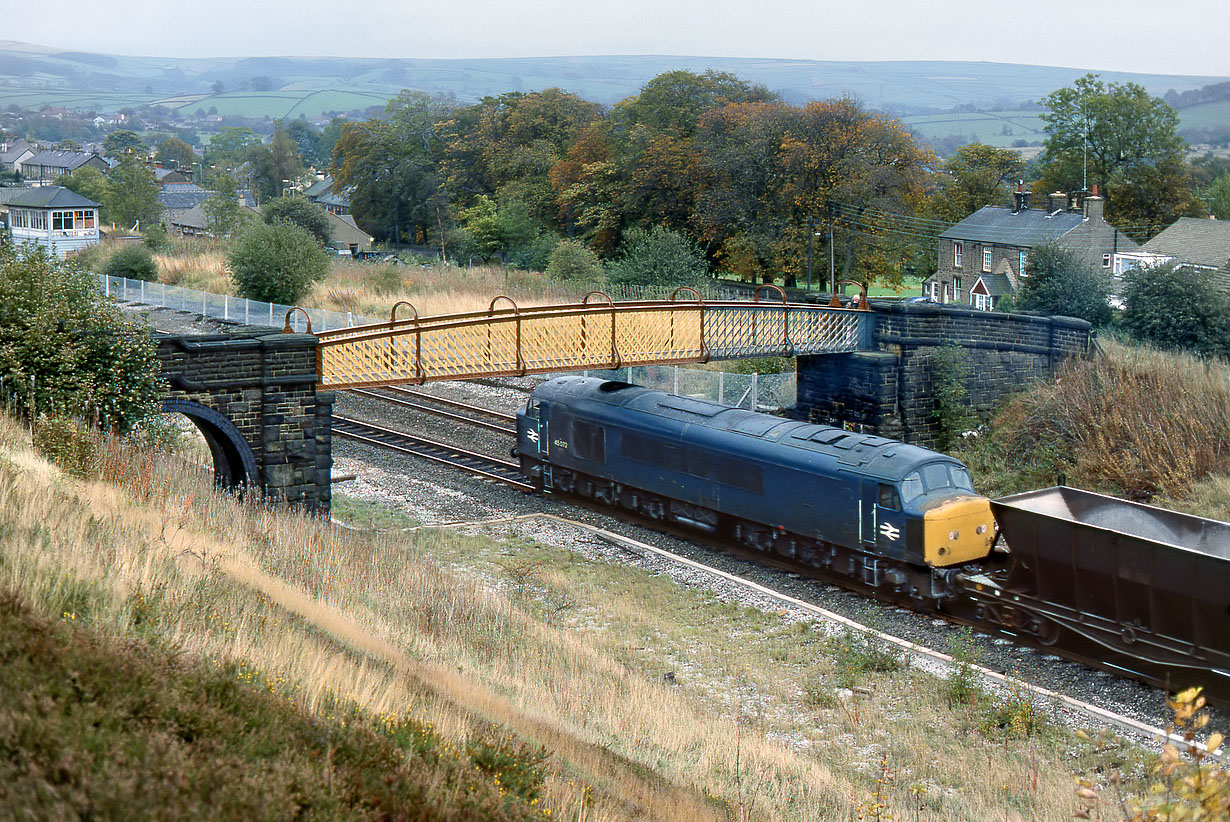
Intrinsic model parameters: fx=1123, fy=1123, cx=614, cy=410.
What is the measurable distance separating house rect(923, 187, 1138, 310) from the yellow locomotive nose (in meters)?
42.2

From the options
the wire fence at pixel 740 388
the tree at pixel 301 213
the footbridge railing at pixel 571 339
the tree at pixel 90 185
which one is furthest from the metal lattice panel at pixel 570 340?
the tree at pixel 90 185

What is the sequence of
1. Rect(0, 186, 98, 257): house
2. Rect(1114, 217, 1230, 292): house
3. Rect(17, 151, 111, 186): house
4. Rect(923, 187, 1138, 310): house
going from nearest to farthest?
Rect(1114, 217, 1230, 292): house, Rect(923, 187, 1138, 310): house, Rect(0, 186, 98, 257): house, Rect(17, 151, 111, 186): house

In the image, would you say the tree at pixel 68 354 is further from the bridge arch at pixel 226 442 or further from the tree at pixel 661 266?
the tree at pixel 661 266

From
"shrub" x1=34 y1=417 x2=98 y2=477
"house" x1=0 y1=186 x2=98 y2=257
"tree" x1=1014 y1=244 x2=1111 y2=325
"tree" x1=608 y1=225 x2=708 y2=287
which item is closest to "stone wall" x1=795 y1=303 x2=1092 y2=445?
"tree" x1=1014 y1=244 x2=1111 y2=325

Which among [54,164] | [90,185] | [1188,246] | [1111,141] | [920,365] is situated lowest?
[920,365]

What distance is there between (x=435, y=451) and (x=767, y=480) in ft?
37.8

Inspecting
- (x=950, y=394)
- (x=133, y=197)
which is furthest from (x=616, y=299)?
(x=133, y=197)

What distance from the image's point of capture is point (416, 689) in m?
10.2

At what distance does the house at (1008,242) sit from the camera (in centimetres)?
6162

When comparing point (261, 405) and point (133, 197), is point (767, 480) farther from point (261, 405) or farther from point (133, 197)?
point (133, 197)

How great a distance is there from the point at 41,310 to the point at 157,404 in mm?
2449

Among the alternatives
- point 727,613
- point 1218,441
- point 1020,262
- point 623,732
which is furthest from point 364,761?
point 1020,262

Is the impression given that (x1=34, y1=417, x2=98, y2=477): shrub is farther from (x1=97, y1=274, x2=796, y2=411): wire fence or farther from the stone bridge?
(x1=97, y1=274, x2=796, y2=411): wire fence

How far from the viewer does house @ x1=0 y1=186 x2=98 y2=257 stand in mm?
89375
